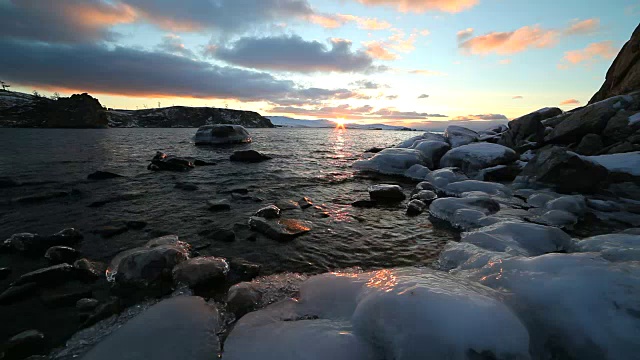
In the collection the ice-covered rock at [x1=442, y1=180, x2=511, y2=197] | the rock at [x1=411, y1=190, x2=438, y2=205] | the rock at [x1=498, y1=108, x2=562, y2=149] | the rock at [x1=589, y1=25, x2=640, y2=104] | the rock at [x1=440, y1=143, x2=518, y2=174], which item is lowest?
the rock at [x1=411, y1=190, x2=438, y2=205]

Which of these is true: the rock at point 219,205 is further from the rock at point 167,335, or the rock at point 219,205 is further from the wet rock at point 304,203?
the rock at point 167,335

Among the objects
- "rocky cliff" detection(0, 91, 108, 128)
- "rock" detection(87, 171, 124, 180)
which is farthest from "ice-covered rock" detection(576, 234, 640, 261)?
"rocky cliff" detection(0, 91, 108, 128)

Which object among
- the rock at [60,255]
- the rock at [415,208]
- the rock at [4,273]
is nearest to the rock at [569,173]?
the rock at [415,208]

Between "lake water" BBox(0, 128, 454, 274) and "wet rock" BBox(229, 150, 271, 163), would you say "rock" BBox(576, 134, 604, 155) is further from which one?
"wet rock" BBox(229, 150, 271, 163)

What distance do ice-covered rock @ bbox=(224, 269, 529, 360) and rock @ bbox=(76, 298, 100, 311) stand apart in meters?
2.46

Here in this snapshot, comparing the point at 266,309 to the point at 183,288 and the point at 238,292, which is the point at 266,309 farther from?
the point at 183,288

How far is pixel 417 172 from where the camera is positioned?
16234mm

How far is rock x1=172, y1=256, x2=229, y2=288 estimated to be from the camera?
4.75 m

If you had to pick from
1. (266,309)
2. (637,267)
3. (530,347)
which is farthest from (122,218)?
(637,267)

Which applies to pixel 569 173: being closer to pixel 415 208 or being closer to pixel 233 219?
pixel 415 208

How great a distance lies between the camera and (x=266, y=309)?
409cm

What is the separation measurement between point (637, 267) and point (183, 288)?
702cm

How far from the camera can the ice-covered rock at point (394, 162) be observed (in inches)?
682

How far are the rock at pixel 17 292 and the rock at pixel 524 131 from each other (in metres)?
24.1
